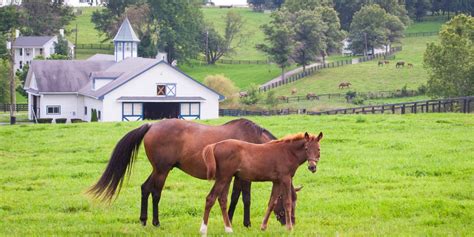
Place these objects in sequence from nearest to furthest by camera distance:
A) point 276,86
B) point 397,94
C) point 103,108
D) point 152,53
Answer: point 103,108 → point 397,94 → point 276,86 → point 152,53

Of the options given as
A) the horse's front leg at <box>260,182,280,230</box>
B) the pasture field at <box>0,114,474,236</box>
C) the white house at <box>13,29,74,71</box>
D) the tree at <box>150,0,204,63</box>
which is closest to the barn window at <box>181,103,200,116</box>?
the pasture field at <box>0,114,474,236</box>

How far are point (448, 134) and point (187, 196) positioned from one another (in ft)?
40.7

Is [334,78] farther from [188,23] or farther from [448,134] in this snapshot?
[448,134]

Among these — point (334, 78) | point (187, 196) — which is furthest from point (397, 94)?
point (187, 196)

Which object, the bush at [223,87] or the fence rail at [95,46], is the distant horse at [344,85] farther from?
the fence rail at [95,46]

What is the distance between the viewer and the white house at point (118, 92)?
60.0 m

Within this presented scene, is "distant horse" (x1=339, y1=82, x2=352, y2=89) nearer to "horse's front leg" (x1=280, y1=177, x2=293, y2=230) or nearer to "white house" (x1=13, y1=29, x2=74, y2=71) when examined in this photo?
"white house" (x1=13, y1=29, x2=74, y2=71)

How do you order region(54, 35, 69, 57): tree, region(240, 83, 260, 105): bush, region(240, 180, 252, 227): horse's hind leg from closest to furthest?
1. region(240, 180, 252, 227): horse's hind leg
2. region(240, 83, 260, 105): bush
3. region(54, 35, 69, 57): tree

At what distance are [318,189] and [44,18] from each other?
10839 cm

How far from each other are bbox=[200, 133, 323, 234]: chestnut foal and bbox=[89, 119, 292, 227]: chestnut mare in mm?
711

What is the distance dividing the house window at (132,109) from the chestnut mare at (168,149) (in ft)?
152

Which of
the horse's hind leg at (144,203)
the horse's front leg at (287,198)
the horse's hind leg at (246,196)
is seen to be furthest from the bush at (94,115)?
the horse's front leg at (287,198)

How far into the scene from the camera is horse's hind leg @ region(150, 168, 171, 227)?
44.4ft

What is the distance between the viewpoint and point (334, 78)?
98.9 meters
